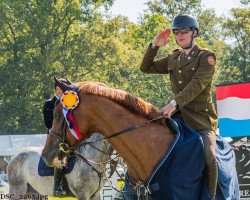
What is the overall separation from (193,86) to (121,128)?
2.51 feet

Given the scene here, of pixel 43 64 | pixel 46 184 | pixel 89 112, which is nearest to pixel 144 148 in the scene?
pixel 89 112

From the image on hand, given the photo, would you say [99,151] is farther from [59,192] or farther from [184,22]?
[184,22]

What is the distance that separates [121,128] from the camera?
610 centimetres

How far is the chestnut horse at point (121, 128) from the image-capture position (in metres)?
6.04

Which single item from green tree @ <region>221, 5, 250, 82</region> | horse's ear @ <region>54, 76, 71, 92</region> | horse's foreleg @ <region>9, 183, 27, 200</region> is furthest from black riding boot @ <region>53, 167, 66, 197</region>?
green tree @ <region>221, 5, 250, 82</region>

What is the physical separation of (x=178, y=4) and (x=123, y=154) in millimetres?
54975

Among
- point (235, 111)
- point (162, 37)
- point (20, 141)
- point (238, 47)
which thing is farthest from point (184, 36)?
point (238, 47)

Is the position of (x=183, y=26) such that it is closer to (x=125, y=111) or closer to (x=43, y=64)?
(x=125, y=111)

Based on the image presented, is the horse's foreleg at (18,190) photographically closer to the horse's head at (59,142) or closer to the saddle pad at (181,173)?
the horse's head at (59,142)

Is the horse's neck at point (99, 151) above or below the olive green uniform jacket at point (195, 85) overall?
below

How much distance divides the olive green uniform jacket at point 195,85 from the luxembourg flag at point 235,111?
4986 mm

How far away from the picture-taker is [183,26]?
6.30 metres

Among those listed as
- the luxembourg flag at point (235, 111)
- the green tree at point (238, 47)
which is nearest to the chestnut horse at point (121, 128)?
the luxembourg flag at point (235, 111)

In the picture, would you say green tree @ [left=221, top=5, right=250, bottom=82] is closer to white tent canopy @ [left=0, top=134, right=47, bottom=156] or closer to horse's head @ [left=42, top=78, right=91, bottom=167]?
white tent canopy @ [left=0, top=134, right=47, bottom=156]
